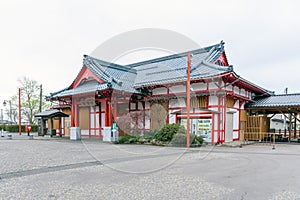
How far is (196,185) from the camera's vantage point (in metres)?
4.47

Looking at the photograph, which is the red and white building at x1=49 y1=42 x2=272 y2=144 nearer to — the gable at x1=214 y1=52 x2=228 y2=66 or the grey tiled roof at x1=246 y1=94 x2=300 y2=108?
the gable at x1=214 y1=52 x2=228 y2=66

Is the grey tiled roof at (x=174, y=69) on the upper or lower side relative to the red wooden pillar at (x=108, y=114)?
upper

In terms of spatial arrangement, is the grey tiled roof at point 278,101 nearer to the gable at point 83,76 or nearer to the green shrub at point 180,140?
the green shrub at point 180,140

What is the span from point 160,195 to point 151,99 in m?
11.0

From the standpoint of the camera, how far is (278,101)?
15.3m

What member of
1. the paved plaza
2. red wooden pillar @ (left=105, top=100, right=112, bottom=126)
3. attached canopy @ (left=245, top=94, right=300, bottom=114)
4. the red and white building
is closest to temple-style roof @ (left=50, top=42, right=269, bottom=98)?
the red and white building

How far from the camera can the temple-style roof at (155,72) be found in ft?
43.2

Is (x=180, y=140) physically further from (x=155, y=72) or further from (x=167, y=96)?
(x=155, y=72)

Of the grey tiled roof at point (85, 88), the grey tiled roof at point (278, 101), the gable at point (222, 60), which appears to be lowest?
the grey tiled roof at point (278, 101)

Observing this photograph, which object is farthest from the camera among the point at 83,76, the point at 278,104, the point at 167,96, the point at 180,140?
the point at 83,76

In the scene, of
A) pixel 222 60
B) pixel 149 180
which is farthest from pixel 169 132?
pixel 222 60

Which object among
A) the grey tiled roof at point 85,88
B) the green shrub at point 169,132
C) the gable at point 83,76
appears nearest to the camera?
the green shrub at point 169,132

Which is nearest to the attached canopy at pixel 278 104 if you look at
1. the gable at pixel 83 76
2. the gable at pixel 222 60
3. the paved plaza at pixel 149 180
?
the gable at pixel 222 60

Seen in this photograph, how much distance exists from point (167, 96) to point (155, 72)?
3.70 meters
